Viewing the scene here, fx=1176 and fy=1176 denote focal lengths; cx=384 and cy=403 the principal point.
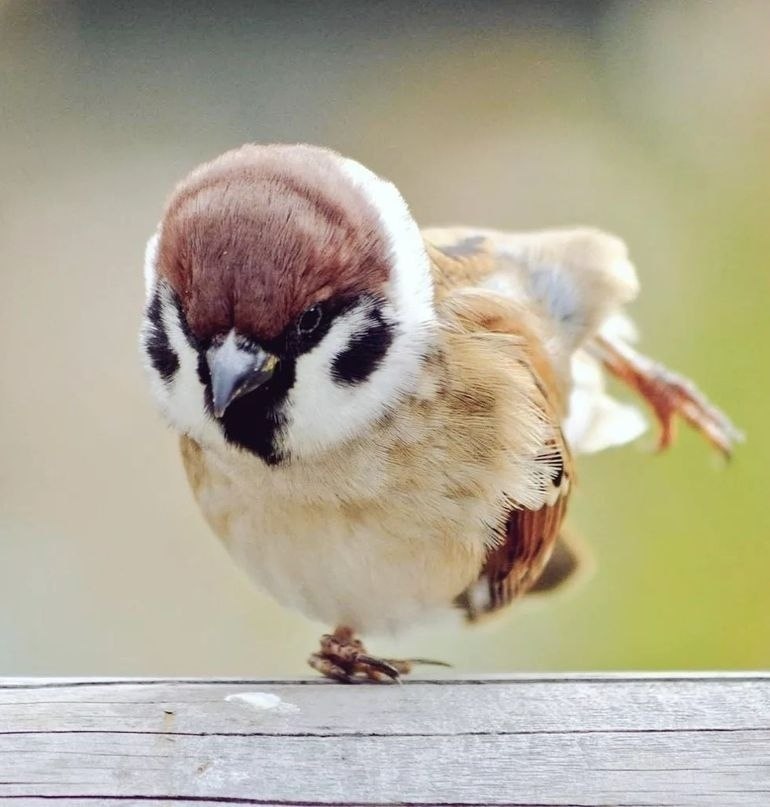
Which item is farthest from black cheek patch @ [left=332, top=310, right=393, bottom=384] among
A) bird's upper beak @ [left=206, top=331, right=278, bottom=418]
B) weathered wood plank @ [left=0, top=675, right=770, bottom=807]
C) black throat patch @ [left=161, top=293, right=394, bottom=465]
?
weathered wood plank @ [left=0, top=675, right=770, bottom=807]

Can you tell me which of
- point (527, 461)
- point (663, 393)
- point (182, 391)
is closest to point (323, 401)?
point (182, 391)

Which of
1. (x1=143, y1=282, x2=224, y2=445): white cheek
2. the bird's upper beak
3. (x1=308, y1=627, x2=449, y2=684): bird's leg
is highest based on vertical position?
the bird's upper beak

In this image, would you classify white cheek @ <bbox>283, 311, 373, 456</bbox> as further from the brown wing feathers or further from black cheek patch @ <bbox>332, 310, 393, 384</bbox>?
the brown wing feathers

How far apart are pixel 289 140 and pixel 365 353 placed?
4.72 feet

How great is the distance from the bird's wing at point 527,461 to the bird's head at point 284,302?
0.10m

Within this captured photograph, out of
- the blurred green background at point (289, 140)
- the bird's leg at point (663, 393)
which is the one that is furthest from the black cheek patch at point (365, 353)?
the blurred green background at point (289, 140)

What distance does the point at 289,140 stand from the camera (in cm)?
241

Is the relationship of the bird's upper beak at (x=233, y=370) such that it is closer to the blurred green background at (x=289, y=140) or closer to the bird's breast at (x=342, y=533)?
the bird's breast at (x=342, y=533)

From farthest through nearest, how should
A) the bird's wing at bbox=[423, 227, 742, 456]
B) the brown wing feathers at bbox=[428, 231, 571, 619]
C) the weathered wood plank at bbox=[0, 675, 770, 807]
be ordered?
the bird's wing at bbox=[423, 227, 742, 456]
the brown wing feathers at bbox=[428, 231, 571, 619]
the weathered wood plank at bbox=[0, 675, 770, 807]

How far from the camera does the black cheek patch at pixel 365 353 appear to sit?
1054mm

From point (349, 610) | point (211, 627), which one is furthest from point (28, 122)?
point (349, 610)

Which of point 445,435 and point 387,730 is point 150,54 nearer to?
point 445,435

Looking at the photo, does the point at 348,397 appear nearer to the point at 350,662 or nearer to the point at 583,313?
the point at 350,662

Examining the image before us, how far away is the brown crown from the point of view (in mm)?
942
